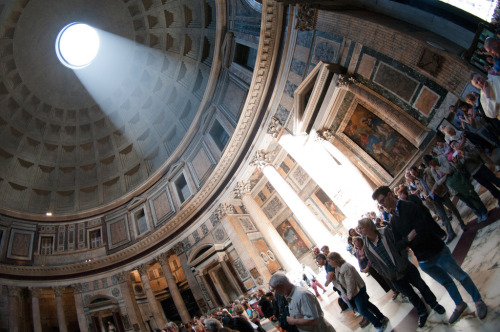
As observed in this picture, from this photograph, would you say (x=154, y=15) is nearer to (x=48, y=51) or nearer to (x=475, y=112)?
(x=48, y=51)

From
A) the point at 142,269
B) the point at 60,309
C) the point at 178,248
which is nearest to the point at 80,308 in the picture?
the point at 60,309

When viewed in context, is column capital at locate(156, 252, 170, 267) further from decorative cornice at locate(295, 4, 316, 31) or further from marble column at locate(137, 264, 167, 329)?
decorative cornice at locate(295, 4, 316, 31)

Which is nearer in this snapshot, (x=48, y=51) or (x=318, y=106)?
(x=318, y=106)

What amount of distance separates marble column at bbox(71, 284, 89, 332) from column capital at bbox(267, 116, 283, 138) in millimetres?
14780

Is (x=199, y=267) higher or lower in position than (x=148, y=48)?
lower

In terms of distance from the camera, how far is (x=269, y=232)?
40.7 feet

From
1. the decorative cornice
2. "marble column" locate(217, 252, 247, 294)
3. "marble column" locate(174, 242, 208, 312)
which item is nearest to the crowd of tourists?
the decorative cornice

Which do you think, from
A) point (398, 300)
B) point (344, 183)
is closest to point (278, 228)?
point (344, 183)

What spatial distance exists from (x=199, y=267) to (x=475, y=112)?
13.0m

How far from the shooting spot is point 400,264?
3.12 meters

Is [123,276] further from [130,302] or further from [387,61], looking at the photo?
[387,61]

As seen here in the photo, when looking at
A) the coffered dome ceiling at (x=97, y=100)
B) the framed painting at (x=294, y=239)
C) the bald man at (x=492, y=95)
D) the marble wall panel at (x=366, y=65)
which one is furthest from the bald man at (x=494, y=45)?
the coffered dome ceiling at (x=97, y=100)

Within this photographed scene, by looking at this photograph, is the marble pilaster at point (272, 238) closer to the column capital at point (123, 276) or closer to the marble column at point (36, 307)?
the column capital at point (123, 276)

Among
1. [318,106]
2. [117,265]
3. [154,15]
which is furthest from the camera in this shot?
[154,15]
